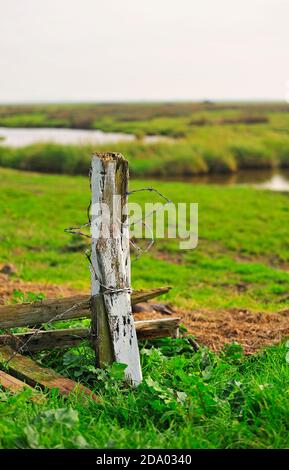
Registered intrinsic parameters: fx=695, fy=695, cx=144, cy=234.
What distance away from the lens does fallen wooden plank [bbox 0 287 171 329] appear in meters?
4.79

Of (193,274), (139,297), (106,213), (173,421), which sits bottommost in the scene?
(193,274)

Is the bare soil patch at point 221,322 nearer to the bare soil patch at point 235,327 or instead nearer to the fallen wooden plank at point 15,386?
the bare soil patch at point 235,327

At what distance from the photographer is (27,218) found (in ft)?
44.5

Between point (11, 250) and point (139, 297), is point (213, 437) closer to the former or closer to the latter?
point (139, 297)

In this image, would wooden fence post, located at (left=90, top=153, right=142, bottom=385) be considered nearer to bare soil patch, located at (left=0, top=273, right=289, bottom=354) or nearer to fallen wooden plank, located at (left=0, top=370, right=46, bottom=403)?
fallen wooden plank, located at (left=0, top=370, right=46, bottom=403)

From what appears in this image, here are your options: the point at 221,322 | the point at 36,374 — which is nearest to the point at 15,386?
the point at 36,374

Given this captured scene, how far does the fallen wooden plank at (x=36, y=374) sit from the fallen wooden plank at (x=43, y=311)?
216mm

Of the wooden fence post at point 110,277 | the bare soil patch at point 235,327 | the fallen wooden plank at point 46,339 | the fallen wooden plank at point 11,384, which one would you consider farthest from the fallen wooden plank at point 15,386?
the bare soil patch at point 235,327

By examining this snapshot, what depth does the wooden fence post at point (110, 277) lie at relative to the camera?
450cm

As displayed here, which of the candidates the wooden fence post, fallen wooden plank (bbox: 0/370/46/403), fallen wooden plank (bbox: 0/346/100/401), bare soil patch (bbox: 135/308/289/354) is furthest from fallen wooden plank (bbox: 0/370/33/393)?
bare soil patch (bbox: 135/308/289/354)

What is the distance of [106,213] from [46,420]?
4.71 feet

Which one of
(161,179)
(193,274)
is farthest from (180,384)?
(161,179)

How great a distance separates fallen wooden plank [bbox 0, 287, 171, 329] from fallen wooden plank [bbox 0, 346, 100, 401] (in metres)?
0.22

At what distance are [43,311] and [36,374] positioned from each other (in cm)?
46
